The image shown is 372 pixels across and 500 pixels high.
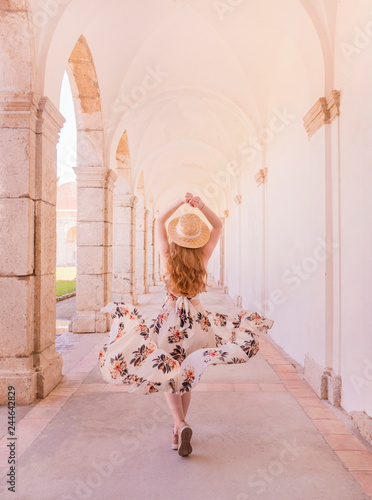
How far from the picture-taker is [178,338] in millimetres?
2352

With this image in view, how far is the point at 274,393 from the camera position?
3.54 meters

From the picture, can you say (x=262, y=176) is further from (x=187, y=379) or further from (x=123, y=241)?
(x=187, y=379)

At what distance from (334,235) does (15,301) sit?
3.04m

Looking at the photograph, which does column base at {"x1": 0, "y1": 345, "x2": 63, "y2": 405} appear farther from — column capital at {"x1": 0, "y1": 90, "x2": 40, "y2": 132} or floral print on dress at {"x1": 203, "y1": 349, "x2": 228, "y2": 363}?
column capital at {"x1": 0, "y1": 90, "x2": 40, "y2": 132}

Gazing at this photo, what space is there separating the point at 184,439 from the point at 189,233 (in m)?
1.30

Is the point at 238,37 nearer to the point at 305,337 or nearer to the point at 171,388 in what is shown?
the point at 305,337

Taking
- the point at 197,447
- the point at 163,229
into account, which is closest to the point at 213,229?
the point at 163,229

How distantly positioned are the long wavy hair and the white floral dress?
82mm

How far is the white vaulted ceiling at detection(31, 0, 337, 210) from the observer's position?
367cm

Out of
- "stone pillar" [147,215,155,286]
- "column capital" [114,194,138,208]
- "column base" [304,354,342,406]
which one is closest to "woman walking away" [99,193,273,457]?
"column base" [304,354,342,406]

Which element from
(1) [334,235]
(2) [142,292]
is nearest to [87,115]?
(1) [334,235]

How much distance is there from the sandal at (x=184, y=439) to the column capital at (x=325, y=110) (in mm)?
2980

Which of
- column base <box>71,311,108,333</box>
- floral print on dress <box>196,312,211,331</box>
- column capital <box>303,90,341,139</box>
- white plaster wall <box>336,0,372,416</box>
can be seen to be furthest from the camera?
column base <box>71,311,108,333</box>

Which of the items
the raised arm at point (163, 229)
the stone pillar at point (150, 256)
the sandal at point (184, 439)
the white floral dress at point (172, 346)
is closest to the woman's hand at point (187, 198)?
the raised arm at point (163, 229)
